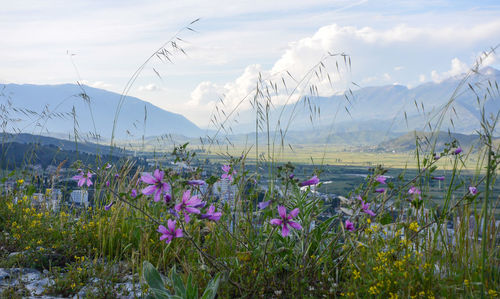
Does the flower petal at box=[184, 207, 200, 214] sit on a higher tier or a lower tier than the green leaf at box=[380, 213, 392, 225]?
higher

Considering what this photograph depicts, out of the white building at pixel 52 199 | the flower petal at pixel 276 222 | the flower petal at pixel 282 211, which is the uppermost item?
the flower petal at pixel 282 211

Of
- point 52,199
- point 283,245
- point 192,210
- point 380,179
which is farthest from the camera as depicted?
point 52,199

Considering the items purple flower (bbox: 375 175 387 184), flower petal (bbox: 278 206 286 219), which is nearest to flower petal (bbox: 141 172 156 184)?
flower petal (bbox: 278 206 286 219)

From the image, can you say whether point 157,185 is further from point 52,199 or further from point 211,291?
point 52,199

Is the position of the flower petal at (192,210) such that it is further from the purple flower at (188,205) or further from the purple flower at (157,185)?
the purple flower at (157,185)

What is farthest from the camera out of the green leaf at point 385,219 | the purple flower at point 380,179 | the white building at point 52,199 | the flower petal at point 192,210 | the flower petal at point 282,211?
the white building at point 52,199

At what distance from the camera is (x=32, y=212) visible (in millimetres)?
4137

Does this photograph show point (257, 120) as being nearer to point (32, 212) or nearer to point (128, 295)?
point (128, 295)

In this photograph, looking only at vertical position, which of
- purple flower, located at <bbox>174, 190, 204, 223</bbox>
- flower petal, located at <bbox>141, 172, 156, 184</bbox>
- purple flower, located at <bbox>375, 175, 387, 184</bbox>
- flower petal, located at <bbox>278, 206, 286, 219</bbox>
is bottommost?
flower petal, located at <bbox>278, 206, 286, 219</bbox>

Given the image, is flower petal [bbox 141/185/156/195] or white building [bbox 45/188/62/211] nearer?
flower petal [bbox 141/185/156/195]

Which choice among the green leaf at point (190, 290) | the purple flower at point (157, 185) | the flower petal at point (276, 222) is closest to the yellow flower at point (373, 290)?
the flower petal at point (276, 222)

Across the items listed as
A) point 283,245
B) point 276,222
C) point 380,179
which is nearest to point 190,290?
point 276,222

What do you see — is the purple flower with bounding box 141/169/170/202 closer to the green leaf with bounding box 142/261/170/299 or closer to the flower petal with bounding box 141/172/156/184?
the flower petal with bounding box 141/172/156/184

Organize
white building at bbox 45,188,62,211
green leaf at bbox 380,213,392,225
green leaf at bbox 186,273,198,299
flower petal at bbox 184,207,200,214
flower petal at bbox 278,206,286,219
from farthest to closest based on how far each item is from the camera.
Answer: white building at bbox 45,188,62,211, green leaf at bbox 380,213,392,225, green leaf at bbox 186,273,198,299, flower petal at bbox 278,206,286,219, flower petal at bbox 184,207,200,214
